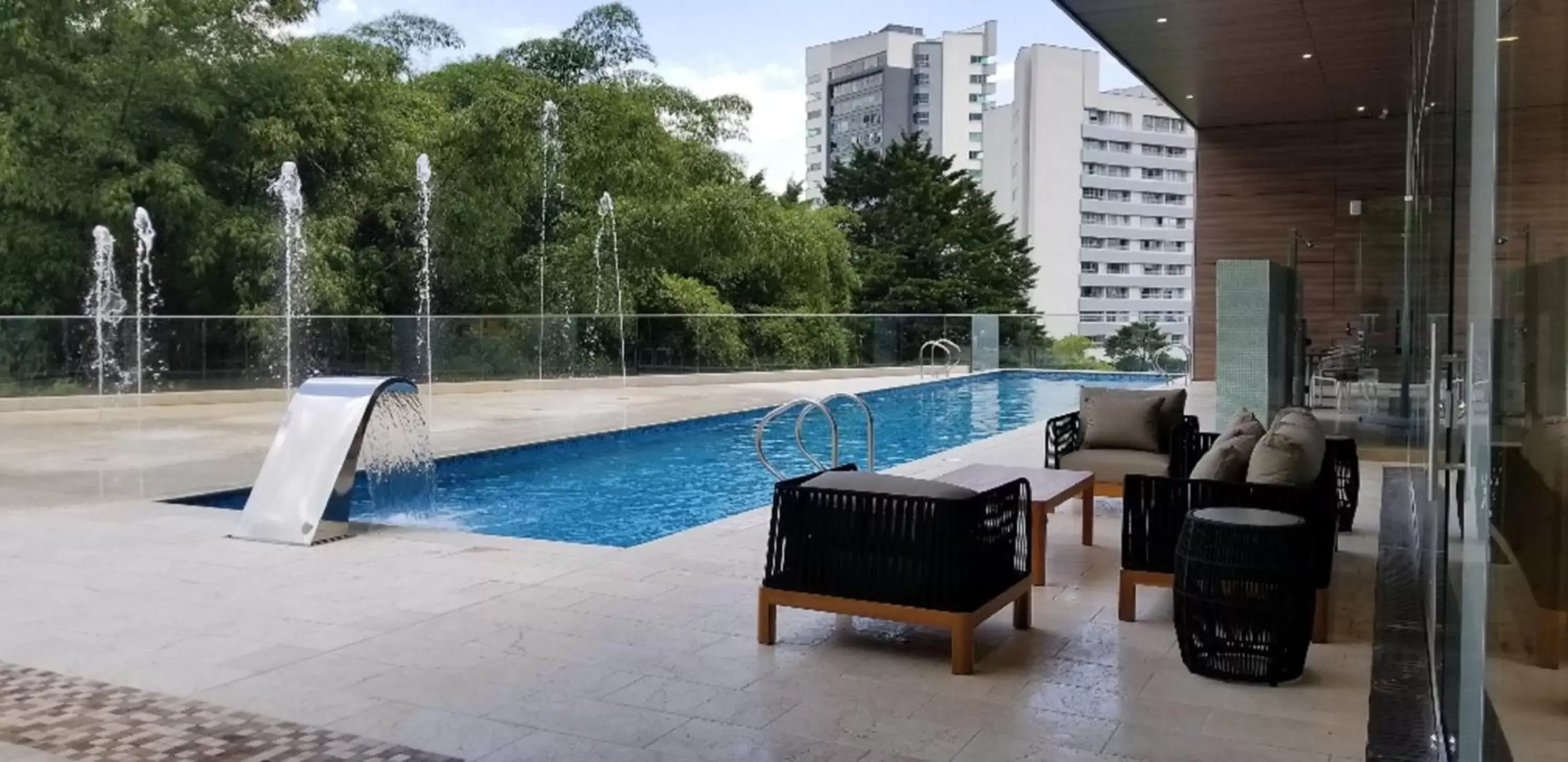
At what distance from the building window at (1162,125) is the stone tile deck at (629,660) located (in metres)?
72.9

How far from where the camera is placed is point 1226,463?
4660 millimetres

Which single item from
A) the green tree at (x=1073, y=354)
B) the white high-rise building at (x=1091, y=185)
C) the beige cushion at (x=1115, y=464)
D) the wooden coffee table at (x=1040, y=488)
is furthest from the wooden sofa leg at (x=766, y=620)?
the white high-rise building at (x=1091, y=185)

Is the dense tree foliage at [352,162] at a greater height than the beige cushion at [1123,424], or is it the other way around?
the dense tree foliage at [352,162]

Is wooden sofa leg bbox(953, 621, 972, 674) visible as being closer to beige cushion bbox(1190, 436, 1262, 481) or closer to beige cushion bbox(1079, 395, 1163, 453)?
beige cushion bbox(1190, 436, 1262, 481)

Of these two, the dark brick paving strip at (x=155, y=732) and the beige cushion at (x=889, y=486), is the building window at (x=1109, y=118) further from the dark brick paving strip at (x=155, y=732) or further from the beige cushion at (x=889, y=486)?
the dark brick paving strip at (x=155, y=732)

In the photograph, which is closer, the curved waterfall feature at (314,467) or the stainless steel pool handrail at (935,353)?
the curved waterfall feature at (314,467)

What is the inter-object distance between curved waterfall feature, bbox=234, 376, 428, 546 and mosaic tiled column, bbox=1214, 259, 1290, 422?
5.79 metres

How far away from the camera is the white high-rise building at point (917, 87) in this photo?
269 feet

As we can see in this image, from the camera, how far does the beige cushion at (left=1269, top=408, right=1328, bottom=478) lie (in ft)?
15.1

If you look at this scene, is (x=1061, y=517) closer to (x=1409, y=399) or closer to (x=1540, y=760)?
(x=1409, y=399)

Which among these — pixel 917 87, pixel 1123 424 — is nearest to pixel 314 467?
pixel 1123 424

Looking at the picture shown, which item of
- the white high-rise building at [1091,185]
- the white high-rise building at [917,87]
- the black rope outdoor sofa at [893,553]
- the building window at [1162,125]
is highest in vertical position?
the white high-rise building at [917,87]

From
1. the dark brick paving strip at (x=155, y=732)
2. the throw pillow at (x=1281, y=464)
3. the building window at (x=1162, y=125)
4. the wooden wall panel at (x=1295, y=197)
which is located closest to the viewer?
the dark brick paving strip at (x=155, y=732)

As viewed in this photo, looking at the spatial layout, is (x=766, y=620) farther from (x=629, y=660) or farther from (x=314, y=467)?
(x=314, y=467)
